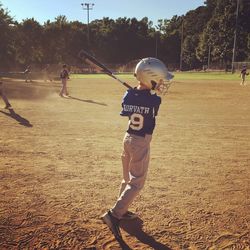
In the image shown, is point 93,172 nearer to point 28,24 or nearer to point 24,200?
point 24,200

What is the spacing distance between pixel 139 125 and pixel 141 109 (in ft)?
0.71

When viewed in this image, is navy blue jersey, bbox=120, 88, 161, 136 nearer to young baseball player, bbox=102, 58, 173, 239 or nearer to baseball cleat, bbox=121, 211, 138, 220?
young baseball player, bbox=102, 58, 173, 239

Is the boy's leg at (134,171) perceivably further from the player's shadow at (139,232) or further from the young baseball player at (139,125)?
the player's shadow at (139,232)

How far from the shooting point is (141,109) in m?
4.43

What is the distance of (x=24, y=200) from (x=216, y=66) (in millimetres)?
76161

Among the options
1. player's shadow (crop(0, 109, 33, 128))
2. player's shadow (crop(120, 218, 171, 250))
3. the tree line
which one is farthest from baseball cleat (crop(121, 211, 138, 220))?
the tree line

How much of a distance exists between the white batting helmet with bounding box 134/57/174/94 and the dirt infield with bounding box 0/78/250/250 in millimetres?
1912

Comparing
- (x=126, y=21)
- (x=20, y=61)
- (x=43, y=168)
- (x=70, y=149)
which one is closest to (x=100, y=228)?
(x=43, y=168)

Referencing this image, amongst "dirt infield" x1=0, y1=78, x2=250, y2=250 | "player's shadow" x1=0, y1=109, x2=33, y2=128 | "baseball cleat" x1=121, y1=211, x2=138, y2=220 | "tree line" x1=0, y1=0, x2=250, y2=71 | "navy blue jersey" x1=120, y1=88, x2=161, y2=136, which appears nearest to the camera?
"dirt infield" x1=0, y1=78, x2=250, y2=250

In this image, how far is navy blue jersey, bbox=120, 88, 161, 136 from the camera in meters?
4.41

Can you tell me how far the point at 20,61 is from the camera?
238 ft

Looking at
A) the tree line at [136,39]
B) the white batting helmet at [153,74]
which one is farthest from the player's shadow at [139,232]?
the tree line at [136,39]

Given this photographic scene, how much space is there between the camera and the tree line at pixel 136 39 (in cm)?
6900

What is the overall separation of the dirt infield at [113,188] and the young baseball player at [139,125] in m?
0.37
